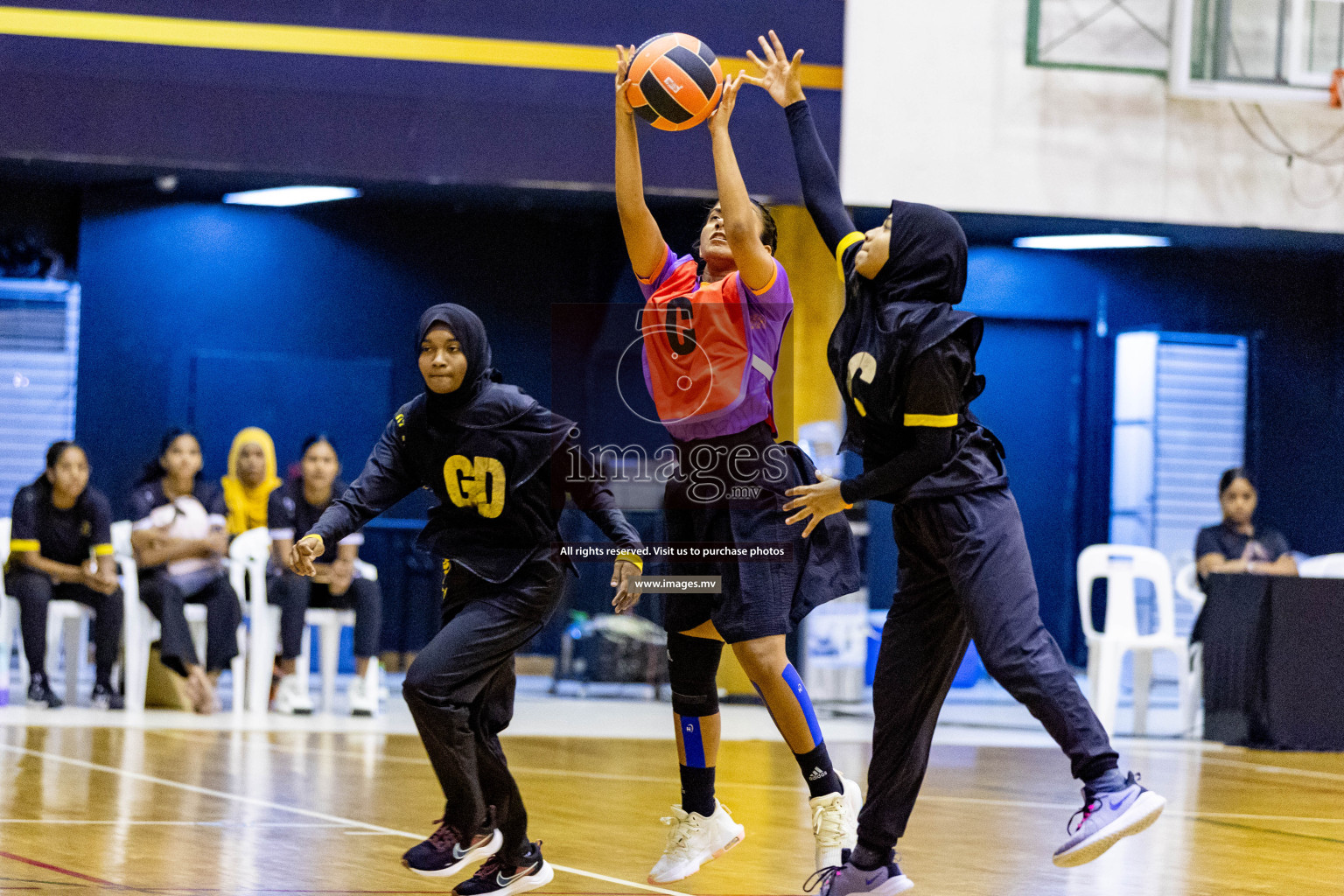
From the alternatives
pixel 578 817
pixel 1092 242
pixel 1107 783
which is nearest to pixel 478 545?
pixel 1107 783

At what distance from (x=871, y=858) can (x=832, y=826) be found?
38 cm

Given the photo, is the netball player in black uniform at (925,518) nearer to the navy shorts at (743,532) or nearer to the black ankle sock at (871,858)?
the black ankle sock at (871,858)

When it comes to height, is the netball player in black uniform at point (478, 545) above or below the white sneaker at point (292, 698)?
above

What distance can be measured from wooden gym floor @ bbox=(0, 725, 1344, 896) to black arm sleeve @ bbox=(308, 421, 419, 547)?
944 mm

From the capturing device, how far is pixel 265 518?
976 centimetres

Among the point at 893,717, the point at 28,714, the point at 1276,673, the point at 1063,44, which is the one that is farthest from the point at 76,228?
the point at 893,717

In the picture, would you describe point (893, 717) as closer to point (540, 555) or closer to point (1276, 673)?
point (540, 555)

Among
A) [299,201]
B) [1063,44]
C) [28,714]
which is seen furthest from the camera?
[299,201]

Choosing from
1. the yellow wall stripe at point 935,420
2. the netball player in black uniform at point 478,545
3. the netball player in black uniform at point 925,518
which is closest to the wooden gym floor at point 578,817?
the netball player in black uniform at point 478,545

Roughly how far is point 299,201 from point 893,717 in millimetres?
9453

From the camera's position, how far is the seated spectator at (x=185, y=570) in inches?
364

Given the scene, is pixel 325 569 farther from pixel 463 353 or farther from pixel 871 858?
pixel 871 858

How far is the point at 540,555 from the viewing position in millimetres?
4234

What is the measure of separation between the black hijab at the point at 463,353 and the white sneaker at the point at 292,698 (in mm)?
5516
